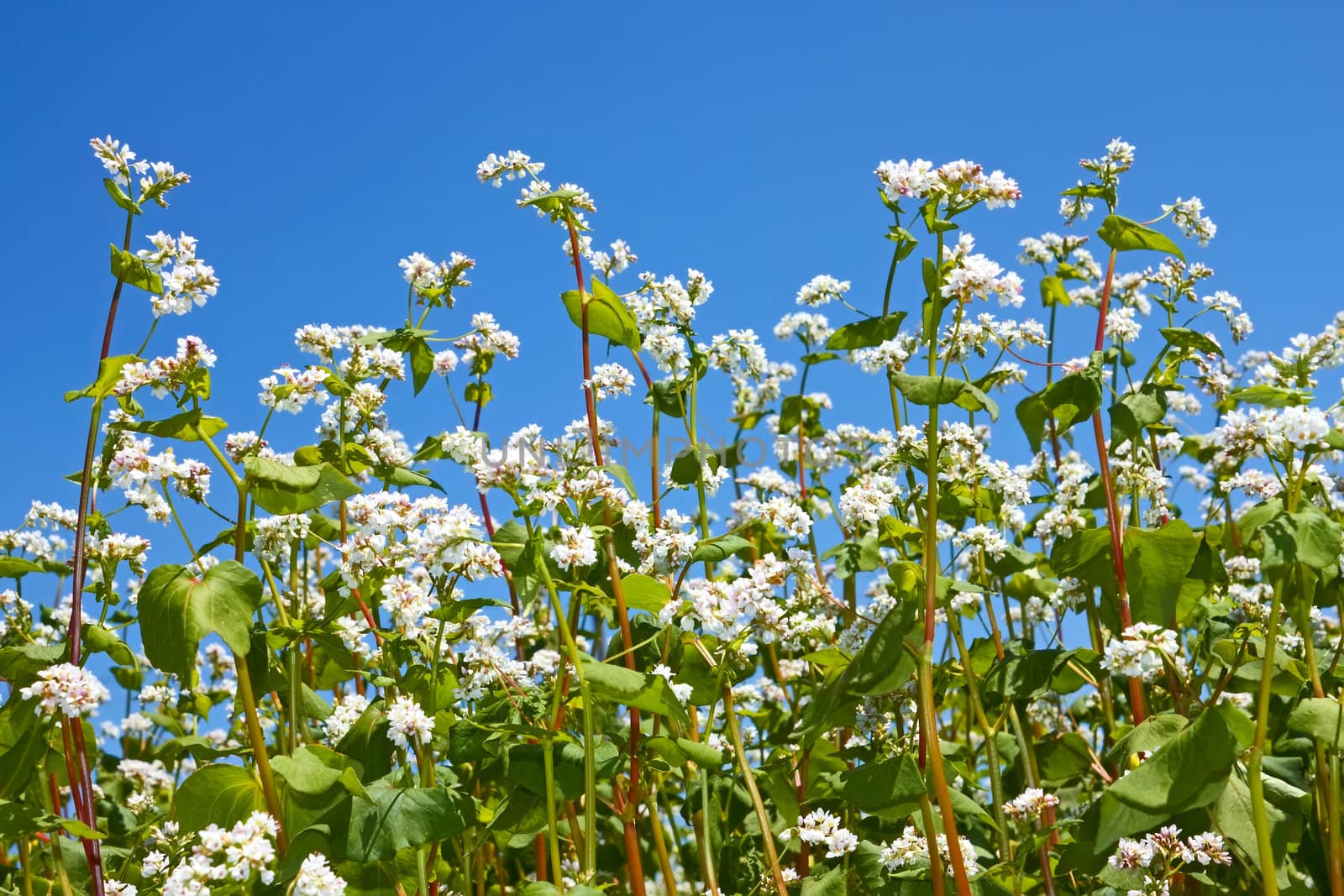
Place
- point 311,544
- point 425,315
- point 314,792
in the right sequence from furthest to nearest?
point 311,544, point 425,315, point 314,792

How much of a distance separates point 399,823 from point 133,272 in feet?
6.94

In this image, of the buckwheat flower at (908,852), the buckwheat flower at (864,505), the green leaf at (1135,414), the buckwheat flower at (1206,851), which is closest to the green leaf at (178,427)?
the buckwheat flower at (864,505)

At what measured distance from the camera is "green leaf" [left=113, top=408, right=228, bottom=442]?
358 cm

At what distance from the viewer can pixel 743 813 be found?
5.11 m

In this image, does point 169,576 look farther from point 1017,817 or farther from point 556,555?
point 1017,817

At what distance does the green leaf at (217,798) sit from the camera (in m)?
3.60

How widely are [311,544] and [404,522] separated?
2281 mm

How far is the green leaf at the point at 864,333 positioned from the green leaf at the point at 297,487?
1805mm

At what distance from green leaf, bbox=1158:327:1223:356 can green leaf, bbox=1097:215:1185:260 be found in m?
0.32

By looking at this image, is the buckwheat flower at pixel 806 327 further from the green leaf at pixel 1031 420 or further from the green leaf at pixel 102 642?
the green leaf at pixel 102 642

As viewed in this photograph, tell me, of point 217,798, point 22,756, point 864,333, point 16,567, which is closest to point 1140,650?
point 864,333

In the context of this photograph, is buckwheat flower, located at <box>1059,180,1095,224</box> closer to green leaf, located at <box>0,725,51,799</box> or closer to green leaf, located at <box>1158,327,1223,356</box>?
green leaf, located at <box>1158,327,1223,356</box>

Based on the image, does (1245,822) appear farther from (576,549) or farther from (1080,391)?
(576,549)

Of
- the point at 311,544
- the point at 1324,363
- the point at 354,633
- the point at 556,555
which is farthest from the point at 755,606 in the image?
the point at 1324,363
